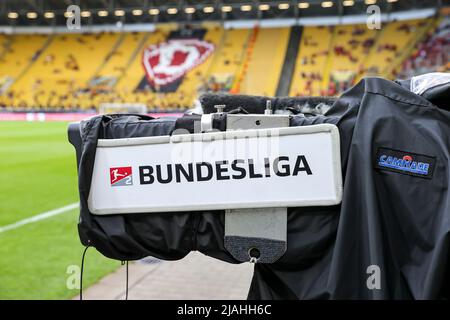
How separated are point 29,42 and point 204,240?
47289 millimetres

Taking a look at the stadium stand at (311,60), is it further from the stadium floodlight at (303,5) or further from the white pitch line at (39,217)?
the white pitch line at (39,217)

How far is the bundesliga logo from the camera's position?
1517mm

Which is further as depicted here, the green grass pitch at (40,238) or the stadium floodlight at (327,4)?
the stadium floodlight at (327,4)

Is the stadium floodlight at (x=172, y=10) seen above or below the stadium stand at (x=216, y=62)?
above

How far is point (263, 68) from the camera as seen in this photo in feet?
121

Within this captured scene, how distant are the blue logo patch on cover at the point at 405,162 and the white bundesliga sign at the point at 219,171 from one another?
12 cm

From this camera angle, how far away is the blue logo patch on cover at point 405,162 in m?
1.32

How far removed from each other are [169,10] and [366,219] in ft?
139

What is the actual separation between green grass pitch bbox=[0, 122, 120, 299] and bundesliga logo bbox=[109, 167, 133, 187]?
2223mm

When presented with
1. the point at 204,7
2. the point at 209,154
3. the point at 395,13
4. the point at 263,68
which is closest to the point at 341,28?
the point at 395,13

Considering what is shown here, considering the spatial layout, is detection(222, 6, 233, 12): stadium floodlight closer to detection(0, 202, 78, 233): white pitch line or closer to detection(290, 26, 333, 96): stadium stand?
detection(290, 26, 333, 96): stadium stand

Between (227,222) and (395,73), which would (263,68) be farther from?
(227,222)

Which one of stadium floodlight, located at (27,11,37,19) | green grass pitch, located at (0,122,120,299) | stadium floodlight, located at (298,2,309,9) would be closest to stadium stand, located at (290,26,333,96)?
stadium floodlight, located at (298,2,309,9)

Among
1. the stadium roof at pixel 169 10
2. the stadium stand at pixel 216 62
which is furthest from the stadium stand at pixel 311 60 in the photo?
the stadium roof at pixel 169 10
